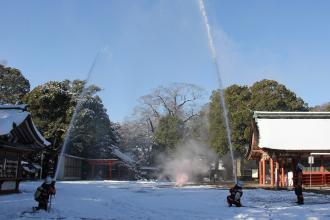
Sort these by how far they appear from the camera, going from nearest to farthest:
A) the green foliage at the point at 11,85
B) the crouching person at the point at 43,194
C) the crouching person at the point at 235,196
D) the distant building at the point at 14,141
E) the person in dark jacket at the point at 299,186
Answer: the crouching person at the point at 43,194 < the crouching person at the point at 235,196 < the person in dark jacket at the point at 299,186 < the distant building at the point at 14,141 < the green foliage at the point at 11,85

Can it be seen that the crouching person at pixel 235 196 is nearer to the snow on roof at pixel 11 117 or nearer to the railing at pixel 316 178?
the snow on roof at pixel 11 117

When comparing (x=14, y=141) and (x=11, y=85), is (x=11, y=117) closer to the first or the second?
(x=14, y=141)

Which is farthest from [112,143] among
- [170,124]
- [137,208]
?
[137,208]

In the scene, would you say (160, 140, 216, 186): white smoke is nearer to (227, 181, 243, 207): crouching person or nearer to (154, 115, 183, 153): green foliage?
(154, 115, 183, 153): green foliage

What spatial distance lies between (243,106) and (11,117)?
33.4 m

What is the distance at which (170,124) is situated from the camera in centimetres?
5556

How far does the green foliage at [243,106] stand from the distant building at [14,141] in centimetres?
2820

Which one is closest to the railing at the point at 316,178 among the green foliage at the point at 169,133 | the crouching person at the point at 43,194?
the green foliage at the point at 169,133

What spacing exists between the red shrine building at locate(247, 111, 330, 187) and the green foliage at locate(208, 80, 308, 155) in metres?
11.1

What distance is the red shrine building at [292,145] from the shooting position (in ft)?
107

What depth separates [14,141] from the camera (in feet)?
77.2

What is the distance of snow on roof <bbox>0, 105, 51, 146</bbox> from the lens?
2136 centimetres

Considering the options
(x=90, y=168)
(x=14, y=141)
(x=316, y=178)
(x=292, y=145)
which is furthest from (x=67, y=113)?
(x=316, y=178)

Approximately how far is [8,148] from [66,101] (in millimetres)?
28199
